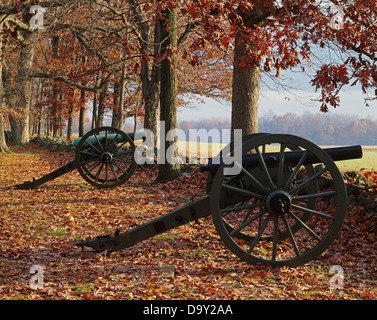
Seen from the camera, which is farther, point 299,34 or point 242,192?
point 299,34

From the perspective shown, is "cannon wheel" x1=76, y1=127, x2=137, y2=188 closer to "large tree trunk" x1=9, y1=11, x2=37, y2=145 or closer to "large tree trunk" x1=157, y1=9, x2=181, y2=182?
"large tree trunk" x1=157, y1=9, x2=181, y2=182

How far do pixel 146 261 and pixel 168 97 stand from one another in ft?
21.1

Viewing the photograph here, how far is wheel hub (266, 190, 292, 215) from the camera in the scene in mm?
4578

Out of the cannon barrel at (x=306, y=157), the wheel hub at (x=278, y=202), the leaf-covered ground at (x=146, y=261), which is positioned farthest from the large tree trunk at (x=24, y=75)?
the wheel hub at (x=278, y=202)

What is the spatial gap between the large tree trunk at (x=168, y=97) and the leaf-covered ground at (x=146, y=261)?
2.18 metres

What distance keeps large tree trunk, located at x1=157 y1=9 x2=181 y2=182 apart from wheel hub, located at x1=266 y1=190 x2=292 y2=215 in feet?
22.0

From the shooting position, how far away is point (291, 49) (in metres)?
7.98

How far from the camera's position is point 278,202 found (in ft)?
15.1

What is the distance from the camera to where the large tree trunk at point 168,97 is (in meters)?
10.9

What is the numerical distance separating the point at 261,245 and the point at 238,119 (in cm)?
446

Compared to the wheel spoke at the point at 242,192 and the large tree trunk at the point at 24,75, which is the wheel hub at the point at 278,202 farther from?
the large tree trunk at the point at 24,75

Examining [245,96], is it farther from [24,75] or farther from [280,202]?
[24,75]

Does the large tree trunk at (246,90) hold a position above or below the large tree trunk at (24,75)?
below

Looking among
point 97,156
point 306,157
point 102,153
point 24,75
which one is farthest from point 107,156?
point 24,75
